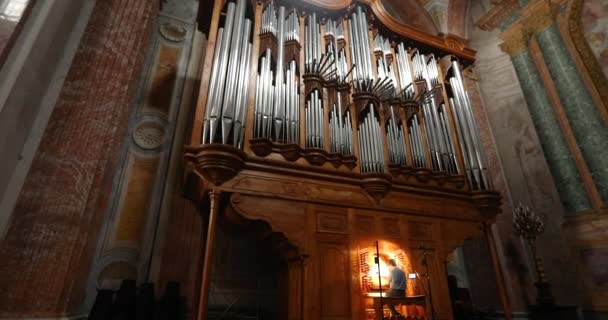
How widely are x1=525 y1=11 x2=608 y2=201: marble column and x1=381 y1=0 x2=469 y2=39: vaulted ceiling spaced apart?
1369 millimetres

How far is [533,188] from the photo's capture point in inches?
224

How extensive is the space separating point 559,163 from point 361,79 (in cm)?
377

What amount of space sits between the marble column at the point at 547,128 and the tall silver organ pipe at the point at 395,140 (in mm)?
3044

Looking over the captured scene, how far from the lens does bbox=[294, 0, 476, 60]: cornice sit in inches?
210

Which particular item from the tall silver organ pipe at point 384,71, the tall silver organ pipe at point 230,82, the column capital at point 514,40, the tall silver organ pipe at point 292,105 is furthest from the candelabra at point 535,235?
the tall silver organ pipe at point 230,82

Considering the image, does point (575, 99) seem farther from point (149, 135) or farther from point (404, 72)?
point (149, 135)

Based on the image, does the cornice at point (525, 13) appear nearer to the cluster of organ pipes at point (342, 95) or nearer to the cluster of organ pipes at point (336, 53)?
the cluster of organ pipes at point (342, 95)

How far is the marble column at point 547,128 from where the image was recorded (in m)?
5.09

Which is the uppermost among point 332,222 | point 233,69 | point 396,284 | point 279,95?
point 233,69

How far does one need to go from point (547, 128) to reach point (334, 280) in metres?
5.04

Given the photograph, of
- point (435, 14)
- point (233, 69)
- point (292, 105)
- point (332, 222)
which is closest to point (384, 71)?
point (292, 105)

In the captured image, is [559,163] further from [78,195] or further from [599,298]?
[78,195]

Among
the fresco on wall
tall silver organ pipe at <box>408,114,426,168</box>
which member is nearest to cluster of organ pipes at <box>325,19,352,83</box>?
tall silver organ pipe at <box>408,114,426,168</box>

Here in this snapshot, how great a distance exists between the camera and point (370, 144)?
414 centimetres
